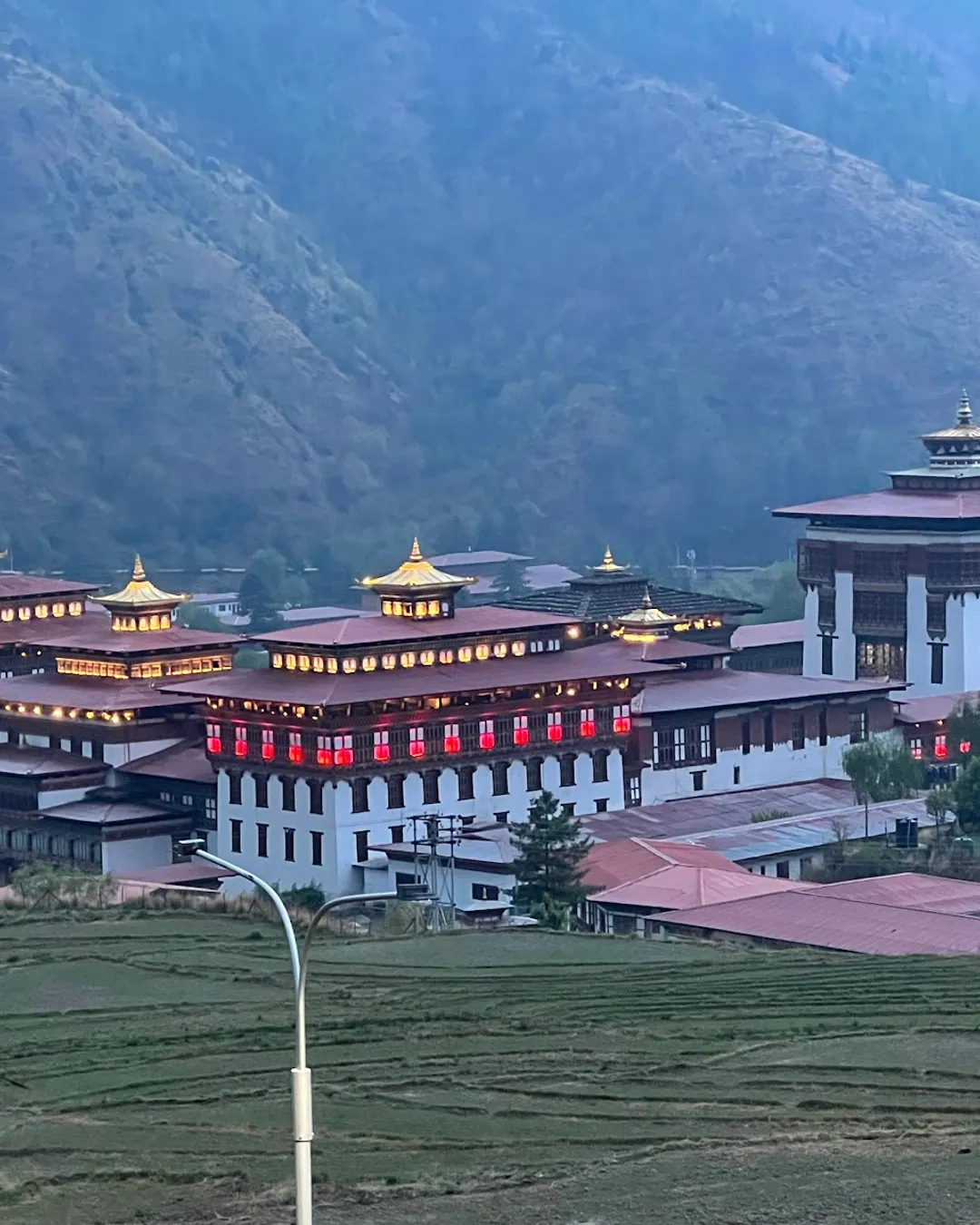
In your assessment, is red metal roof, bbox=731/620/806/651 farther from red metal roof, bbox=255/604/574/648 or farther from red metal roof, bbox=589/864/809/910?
red metal roof, bbox=589/864/809/910

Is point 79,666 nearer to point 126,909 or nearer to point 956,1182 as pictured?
point 126,909

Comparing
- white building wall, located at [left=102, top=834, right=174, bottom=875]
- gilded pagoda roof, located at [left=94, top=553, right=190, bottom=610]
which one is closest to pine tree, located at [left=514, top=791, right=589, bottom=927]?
white building wall, located at [left=102, top=834, right=174, bottom=875]

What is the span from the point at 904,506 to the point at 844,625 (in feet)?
14.6

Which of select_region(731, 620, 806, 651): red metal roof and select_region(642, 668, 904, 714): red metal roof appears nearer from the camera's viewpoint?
select_region(642, 668, 904, 714): red metal roof

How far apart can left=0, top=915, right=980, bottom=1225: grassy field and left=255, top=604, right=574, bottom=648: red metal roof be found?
19.5 m

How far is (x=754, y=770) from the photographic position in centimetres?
8562

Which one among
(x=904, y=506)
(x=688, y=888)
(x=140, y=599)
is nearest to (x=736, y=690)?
(x=904, y=506)

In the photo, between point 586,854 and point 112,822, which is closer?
point 586,854

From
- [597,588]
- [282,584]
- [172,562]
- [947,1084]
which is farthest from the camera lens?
[172,562]

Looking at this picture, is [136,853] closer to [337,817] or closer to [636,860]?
[337,817]

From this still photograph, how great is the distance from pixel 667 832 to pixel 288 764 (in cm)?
942

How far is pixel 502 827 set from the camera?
240 ft

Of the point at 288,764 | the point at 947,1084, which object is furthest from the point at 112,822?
the point at 947,1084

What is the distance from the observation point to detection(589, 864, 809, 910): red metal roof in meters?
62.4
